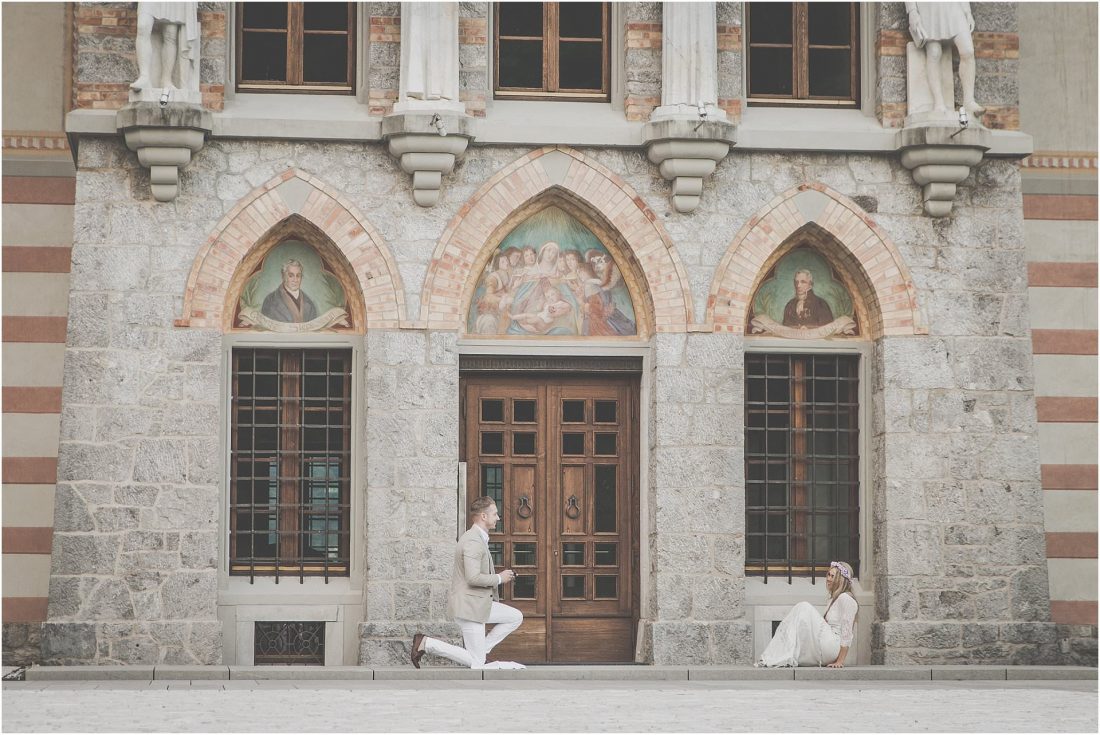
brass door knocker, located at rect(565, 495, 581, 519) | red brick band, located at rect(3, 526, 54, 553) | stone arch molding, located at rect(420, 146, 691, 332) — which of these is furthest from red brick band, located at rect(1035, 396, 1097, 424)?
red brick band, located at rect(3, 526, 54, 553)

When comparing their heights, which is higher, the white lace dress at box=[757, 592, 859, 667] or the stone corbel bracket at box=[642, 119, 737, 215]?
the stone corbel bracket at box=[642, 119, 737, 215]

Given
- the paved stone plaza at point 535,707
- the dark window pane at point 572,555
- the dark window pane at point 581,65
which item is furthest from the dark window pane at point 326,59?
the paved stone plaza at point 535,707

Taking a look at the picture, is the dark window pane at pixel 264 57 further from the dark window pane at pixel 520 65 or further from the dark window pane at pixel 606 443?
the dark window pane at pixel 606 443

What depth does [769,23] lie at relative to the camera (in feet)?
62.6

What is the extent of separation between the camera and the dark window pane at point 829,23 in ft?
63.0

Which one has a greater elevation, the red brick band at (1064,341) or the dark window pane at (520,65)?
the dark window pane at (520,65)

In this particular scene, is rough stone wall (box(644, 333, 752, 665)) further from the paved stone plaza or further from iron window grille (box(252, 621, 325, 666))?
iron window grille (box(252, 621, 325, 666))

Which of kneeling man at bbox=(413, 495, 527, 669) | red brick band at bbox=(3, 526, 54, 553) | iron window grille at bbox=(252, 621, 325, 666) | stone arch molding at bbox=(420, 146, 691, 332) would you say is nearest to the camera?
kneeling man at bbox=(413, 495, 527, 669)

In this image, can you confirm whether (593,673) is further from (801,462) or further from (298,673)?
(801,462)

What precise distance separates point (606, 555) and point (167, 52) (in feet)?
20.6

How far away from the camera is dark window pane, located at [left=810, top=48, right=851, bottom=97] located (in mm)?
19188

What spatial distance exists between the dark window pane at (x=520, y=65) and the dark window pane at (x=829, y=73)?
8.94 feet

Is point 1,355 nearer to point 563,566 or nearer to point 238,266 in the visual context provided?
point 238,266

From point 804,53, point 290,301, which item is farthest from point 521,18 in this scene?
point 290,301
